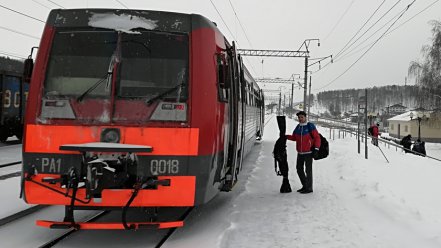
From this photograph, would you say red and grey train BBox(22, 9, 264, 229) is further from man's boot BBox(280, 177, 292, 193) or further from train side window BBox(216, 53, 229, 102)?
man's boot BBox(280, 177, 292, 193)

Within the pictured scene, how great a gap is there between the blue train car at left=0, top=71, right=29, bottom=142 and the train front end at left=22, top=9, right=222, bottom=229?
49.0 feet

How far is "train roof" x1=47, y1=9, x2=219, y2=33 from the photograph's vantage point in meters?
5.32

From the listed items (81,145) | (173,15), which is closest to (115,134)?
(81,145)

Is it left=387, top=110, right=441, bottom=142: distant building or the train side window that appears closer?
the train side window

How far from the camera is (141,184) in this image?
4.75 meters

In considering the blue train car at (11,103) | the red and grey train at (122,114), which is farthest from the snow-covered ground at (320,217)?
the blue train car at (11,103)

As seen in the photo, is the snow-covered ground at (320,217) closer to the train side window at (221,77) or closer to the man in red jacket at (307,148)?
the man in red jacket at (307,148)

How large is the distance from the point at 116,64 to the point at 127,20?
25.0 inches

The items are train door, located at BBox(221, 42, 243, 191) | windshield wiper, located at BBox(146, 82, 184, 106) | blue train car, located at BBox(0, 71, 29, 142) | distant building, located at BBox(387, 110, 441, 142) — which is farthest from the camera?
distant building, located at BBox(387, 110, 441, 142)

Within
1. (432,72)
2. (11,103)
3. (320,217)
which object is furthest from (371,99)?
(320,217)

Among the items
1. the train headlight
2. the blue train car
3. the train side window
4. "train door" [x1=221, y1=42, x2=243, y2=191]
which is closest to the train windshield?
the train headlight

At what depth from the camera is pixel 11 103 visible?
747 inches

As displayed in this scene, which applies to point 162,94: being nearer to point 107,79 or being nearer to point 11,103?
point 107,79

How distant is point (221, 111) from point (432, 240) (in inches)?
121
